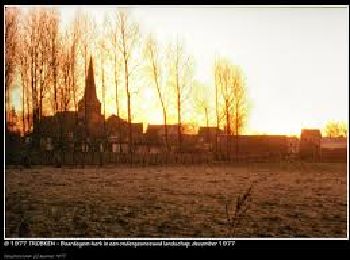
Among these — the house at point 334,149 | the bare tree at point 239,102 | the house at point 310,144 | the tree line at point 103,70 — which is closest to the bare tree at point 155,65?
the tree line at point 103,70

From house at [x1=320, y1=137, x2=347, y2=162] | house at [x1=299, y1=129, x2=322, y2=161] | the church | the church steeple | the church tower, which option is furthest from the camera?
the church

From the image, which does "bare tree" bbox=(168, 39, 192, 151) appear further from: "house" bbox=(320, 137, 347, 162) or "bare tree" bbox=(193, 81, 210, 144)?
"house" bbox=(320, 137, 347, 162)

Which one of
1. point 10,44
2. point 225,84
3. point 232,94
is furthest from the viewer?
point 232,94

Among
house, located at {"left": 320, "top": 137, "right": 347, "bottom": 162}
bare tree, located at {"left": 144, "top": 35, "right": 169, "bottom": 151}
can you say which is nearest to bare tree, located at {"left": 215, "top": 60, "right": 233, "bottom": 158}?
bare tree, located at {"left": 144, "top": 35, "right": 169, "bottom": 151}

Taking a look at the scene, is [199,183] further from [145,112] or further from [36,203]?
[36,203]

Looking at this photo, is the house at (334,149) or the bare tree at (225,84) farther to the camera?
the bare tree at (225,84)

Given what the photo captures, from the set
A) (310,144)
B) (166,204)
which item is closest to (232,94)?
(310,144)

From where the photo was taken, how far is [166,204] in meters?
9.27

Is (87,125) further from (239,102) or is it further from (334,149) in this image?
(334,149)

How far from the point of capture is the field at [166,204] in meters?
8.16

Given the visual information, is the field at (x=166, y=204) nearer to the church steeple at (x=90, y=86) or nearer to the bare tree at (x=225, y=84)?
the bare tree at (x=225, y=84)

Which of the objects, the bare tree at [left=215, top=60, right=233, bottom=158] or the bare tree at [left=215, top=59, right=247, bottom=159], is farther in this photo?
the bare tree at [left=215, top=59, right=247, bottom=159]

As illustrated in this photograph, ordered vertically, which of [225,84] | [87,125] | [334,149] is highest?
[225,84]

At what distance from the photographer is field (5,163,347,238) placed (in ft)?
26.8
